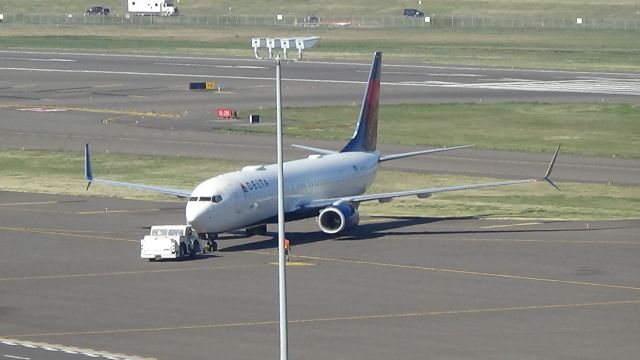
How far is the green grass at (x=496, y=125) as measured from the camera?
395 feet

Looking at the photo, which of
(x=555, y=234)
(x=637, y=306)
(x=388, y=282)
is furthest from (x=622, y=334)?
(x=555, y=234)

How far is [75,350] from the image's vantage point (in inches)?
2082

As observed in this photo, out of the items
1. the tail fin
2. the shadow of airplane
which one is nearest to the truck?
the shadow of airplane

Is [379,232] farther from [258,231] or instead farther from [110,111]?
[110,111]

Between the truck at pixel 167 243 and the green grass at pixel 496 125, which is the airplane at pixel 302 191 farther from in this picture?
the green grass at pixel 496 125

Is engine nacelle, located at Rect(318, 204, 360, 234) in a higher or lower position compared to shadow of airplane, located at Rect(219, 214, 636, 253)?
higher

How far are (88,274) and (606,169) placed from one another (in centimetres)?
4651

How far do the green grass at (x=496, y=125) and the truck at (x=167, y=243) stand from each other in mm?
47996

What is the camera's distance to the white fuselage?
240ft

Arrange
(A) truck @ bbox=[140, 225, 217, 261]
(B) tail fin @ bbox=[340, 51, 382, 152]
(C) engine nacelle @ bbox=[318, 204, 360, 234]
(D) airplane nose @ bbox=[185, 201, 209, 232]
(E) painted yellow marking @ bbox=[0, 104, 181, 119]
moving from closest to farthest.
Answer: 1. (D) airplane nose @ bbox=[185, 201, 209, 232]
2. (A) truck @ bbox=[140, 225, 217, 261]
3. (C) engine nacelle @ bbox=[318, 204, 360, 234]
4. (B) tail fin @ bbox=[340, 51, 382, 152]
5. (E) painted yellow marking @ bbox=[0, 104, 181, 119]

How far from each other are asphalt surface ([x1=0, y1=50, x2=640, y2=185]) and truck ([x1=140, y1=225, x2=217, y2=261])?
3400 centimetres

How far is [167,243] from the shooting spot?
240 ft

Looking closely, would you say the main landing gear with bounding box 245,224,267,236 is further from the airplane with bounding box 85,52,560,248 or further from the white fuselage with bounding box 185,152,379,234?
the white fuselage with bounding box 185,152,379,234

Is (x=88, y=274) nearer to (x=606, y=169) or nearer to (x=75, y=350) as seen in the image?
(x=75, y=350)
